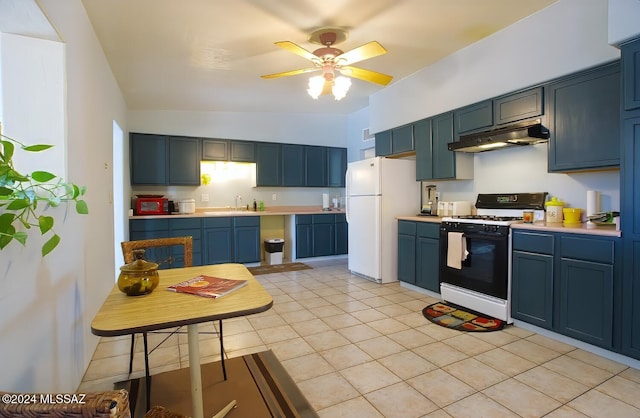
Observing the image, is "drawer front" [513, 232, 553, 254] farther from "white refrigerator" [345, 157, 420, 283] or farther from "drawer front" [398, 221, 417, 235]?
"white refrigerator" [345, 157, 420, 283]

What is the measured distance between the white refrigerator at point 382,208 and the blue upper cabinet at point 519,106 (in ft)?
4.71

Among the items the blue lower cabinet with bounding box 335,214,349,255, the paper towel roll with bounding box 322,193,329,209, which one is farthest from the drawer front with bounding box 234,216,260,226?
the blue lower cabinet with bounding box 335,214,349,255

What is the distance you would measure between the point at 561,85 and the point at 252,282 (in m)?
2.97

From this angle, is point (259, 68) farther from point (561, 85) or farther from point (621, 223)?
point (621, 223)

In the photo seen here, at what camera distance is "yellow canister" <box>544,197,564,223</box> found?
2852mm

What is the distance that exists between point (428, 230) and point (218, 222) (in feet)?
10.6

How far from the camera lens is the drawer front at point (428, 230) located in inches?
148

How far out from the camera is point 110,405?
0.60 metres

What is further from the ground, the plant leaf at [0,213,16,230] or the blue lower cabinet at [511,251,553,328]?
the plant leaf at [0,213,16,230]

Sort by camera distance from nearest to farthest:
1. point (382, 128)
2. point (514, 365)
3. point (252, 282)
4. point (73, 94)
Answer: point (252, 282) → point (73, 94) → point (514, 365) → point (382, 128)

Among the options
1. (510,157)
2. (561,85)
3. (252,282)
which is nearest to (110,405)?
(252,282)

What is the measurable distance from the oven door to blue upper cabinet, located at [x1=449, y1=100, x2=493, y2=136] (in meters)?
1.06

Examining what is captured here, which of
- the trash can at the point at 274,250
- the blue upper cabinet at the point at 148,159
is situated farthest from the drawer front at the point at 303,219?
the blue upper cabinet at the point at 148,159

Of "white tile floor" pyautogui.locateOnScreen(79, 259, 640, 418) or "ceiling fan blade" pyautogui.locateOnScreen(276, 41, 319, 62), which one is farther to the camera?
"ceiling fan blade" pyautogui.locateOnScreen(276, 41, 319, 62)
